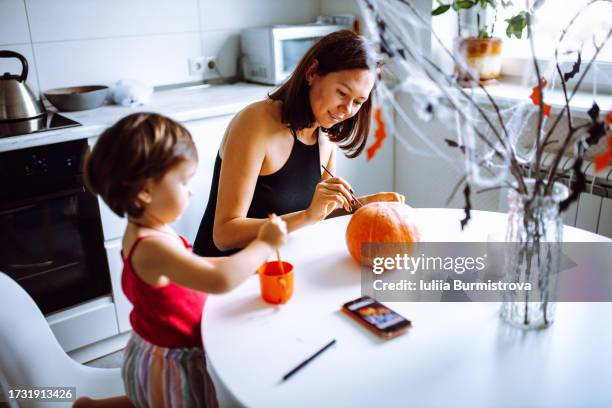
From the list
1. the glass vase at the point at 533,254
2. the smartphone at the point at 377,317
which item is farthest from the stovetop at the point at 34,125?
the glass vase at the point at 533,254

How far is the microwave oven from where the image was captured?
2.58m

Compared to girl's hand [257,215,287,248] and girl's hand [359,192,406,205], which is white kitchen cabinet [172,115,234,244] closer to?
girl's hand [359,192,406,205]

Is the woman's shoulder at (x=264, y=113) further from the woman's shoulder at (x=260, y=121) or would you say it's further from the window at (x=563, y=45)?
the window at (x=563, y=45)

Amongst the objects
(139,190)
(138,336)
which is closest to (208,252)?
(138,336)

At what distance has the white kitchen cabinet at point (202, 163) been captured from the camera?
2.21 metres

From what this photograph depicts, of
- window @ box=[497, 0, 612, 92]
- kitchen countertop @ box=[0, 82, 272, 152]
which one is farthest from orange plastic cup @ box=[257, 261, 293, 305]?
window @ box=[497, 0, 612, 92]

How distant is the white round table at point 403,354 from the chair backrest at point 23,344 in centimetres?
39

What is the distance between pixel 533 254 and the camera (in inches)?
37.2

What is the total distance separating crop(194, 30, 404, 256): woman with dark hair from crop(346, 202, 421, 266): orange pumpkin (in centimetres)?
11

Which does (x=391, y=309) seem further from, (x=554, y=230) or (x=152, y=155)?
(x=152, y=155)

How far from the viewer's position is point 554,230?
36.3 inches

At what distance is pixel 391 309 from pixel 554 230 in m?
0.32

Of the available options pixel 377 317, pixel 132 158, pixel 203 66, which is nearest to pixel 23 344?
pixel 132 158

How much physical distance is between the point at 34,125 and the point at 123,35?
721 millimetres
